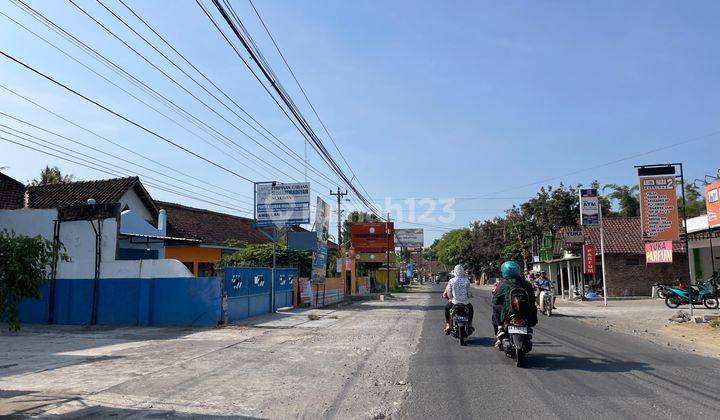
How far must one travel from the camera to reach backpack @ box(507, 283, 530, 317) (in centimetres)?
947

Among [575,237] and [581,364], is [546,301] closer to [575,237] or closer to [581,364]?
[581,364]

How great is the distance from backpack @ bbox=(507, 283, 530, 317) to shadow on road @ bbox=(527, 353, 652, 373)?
900 mm

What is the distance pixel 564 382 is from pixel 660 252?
18.7m

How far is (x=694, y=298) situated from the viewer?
23.1 metres

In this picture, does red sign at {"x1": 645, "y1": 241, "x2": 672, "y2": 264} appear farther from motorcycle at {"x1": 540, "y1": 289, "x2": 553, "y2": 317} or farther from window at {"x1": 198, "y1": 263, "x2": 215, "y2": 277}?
window at {"x1": 198, "y1": 263, "x2": 215, "y2": 277}

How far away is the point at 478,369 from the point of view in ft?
29.6

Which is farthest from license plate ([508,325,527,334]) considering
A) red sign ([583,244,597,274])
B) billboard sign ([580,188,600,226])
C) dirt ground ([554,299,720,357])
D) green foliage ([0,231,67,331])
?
red sign ([583,244,597,274])

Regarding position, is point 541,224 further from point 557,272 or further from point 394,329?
point 394,329

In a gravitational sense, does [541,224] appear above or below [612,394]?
above

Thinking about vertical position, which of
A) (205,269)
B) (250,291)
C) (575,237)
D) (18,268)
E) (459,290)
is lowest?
(250,291)

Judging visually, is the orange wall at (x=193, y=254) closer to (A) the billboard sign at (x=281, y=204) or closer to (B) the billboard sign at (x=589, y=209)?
(A) the billboard sign at (x=281, y=204)

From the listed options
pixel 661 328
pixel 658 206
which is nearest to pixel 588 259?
pixel 658 206

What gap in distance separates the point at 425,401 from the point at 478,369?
235cm

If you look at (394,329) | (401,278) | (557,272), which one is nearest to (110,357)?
(394,329)
